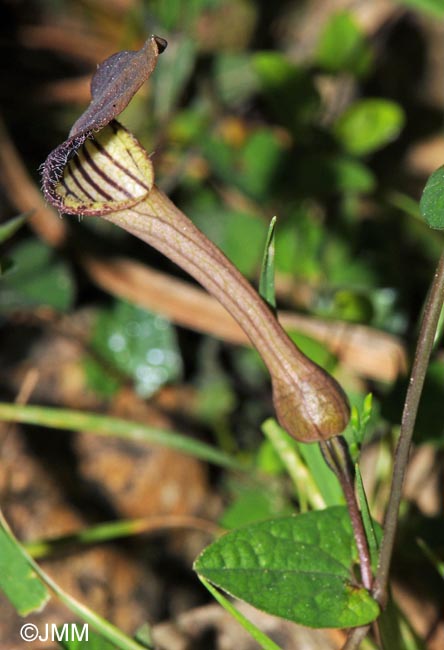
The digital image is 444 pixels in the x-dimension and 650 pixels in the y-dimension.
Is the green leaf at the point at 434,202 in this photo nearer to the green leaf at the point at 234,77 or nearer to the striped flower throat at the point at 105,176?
the striped flower throat at the point at 105,176

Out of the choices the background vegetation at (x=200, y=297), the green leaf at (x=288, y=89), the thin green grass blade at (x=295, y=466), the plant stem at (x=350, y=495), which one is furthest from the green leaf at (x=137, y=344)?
the plant stem at (x=350, y=495)

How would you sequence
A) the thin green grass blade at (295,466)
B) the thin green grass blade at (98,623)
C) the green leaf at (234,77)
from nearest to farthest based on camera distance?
the thin green grass blade at (98,623)
the thin green grass blade at (295,466)
the green leaf at (234,77)

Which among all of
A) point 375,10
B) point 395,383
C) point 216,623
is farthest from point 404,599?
point 375,10

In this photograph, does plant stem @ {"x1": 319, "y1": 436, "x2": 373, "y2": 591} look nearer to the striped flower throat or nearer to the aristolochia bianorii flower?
the aristolochia bianorii flower

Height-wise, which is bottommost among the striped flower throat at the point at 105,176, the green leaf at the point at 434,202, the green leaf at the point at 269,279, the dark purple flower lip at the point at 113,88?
the green leaf at the point at 269,279

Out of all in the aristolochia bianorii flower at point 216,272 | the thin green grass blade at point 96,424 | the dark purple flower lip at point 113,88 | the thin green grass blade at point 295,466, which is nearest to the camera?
the dark purple flower lip at point 113,88

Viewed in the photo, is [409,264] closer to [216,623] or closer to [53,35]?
[216,623]

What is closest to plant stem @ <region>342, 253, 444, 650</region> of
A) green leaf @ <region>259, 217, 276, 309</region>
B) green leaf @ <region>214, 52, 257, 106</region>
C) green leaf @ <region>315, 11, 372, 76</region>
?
green leaf @ <region>259, 217, 276, 309</region>
